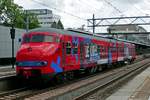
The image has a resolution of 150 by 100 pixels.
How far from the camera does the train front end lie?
18.8 m

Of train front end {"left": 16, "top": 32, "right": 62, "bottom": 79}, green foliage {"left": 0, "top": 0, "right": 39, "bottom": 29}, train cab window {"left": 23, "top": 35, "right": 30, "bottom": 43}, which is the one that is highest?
green foliage {"left": 0, "top": 0, "right": 39, "bottom": 29}

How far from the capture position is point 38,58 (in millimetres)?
18844

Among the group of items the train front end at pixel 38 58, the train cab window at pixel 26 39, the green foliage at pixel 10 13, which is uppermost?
the green foliage at pixel 10 13

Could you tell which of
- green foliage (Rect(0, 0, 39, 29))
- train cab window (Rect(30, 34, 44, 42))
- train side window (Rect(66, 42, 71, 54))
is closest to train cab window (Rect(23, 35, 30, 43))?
train cab window (Rect(30, 34, 44, 42))

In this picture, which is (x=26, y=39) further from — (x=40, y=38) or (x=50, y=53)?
(x=50, y=53)

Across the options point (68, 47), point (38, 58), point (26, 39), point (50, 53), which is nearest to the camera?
point (38, 58)

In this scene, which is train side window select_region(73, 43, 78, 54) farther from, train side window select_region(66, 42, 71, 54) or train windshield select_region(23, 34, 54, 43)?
train windshield select_region(23, 34, 54, 43)

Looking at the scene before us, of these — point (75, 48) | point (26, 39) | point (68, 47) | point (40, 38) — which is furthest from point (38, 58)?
point (75, 48)

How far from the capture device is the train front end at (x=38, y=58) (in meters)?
18.8

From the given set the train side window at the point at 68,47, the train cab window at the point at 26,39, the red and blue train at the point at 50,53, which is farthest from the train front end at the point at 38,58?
the train side window at the point at 68,47

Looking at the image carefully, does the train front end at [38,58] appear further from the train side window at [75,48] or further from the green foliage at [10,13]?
the green foliage at [10,13]

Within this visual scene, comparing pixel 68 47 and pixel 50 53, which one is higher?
pixel 68 47

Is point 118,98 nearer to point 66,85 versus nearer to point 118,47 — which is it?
point 66,85

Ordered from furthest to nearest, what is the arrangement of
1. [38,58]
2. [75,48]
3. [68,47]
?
[75,48], [68,47], [38,58]
